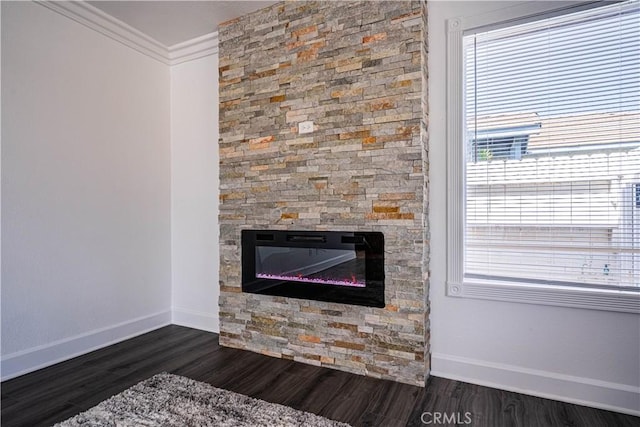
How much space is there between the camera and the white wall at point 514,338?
196cm

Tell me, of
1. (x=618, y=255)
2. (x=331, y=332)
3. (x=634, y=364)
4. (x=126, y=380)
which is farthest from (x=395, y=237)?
(x=126, y=380)

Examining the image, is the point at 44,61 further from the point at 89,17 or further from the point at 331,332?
the point at 331,332

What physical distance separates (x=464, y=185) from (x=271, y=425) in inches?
72.9

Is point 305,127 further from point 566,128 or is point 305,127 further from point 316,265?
point 566,128

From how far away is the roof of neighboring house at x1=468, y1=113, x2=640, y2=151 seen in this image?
2.00 m

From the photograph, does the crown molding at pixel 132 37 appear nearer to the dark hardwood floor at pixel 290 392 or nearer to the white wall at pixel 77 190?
the white wall at pixel 77 190

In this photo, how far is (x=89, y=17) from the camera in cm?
276

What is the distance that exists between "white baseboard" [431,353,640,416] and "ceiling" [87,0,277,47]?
116 inches

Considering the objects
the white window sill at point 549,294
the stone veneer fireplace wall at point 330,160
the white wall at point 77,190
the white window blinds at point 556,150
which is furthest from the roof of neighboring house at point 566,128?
the white wall at point 77,190

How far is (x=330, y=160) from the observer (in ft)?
8.14

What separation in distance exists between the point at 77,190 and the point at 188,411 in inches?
75.0

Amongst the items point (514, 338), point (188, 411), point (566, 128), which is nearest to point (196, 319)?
point (188, 411)

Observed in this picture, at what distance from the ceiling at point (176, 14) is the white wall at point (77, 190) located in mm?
272

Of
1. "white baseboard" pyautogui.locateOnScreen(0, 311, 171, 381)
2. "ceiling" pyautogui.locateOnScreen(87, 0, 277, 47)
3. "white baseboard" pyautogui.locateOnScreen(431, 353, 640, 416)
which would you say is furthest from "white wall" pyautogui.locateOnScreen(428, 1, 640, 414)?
"white baseboard" pyautogui.locateOnScreen(0, 311, 171, 381)
